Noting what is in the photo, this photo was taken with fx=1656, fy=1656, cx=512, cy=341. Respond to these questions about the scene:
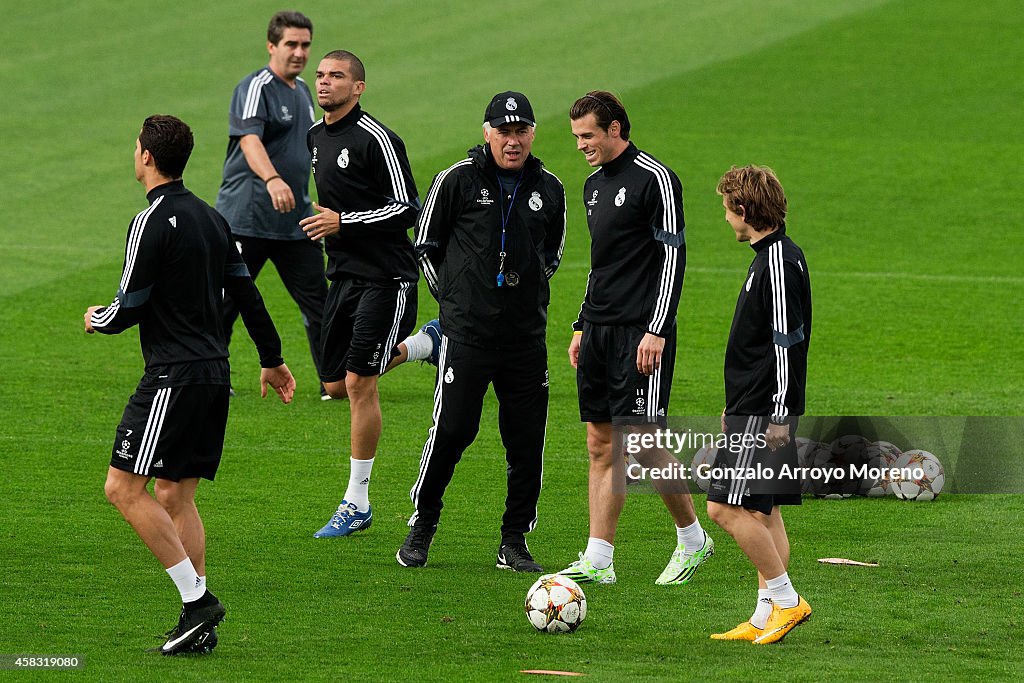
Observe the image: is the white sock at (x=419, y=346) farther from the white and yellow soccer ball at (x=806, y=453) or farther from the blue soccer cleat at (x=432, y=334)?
the white and yellow soccer ball at (x=806, y=453)

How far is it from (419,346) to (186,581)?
4502mm

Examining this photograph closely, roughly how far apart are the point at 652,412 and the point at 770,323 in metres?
1.21

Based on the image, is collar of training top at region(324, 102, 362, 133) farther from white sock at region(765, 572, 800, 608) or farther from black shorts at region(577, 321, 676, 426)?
white sock at region(765, 572, 800, 608)

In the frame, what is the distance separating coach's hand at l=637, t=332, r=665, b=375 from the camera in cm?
777

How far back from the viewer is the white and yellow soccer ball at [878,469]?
973 centimetres

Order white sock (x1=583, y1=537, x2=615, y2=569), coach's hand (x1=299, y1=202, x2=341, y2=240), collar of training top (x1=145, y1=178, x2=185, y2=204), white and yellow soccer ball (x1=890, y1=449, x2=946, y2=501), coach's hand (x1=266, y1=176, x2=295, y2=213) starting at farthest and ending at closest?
coach's hand (x1=266, y1=176, x2=295, y2=213) → white and yellow soccer ball (x1=890, y1=449, x2=946, y2=501) → coach's hand (x1=299, y1=202, x2=341, y2=240) → white sock (x1=583, y1=537, x2=615, y2=569) → collar of training top (x1=145, y1=178, x2=185, y2=204)

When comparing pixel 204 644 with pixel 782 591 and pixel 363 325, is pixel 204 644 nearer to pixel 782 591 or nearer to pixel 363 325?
pixel 782 591

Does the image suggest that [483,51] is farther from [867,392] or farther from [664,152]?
[867,392]

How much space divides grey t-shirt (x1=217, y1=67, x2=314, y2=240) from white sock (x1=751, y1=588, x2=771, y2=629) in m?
5.77

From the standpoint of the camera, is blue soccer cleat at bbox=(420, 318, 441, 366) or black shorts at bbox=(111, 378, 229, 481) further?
blue soccer cleat at bbox=(420, 318, 441, 366)

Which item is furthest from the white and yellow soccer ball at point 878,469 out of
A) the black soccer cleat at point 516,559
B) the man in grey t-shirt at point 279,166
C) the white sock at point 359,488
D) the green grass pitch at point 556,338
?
the man in grey t-shirt at point 279,166

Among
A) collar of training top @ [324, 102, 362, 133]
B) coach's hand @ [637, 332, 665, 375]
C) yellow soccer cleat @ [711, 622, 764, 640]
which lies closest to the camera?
yellow soccer cleat @ [711, 622, 764, 640]

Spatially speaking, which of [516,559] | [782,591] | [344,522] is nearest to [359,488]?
[344,522]

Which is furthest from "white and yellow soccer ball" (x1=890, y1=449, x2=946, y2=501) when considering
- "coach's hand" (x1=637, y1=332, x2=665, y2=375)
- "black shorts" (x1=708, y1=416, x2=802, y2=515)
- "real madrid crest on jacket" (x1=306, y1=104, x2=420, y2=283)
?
"real madrid crest on jacket" (x1=306, y1=104, x2=420, y2=283)
